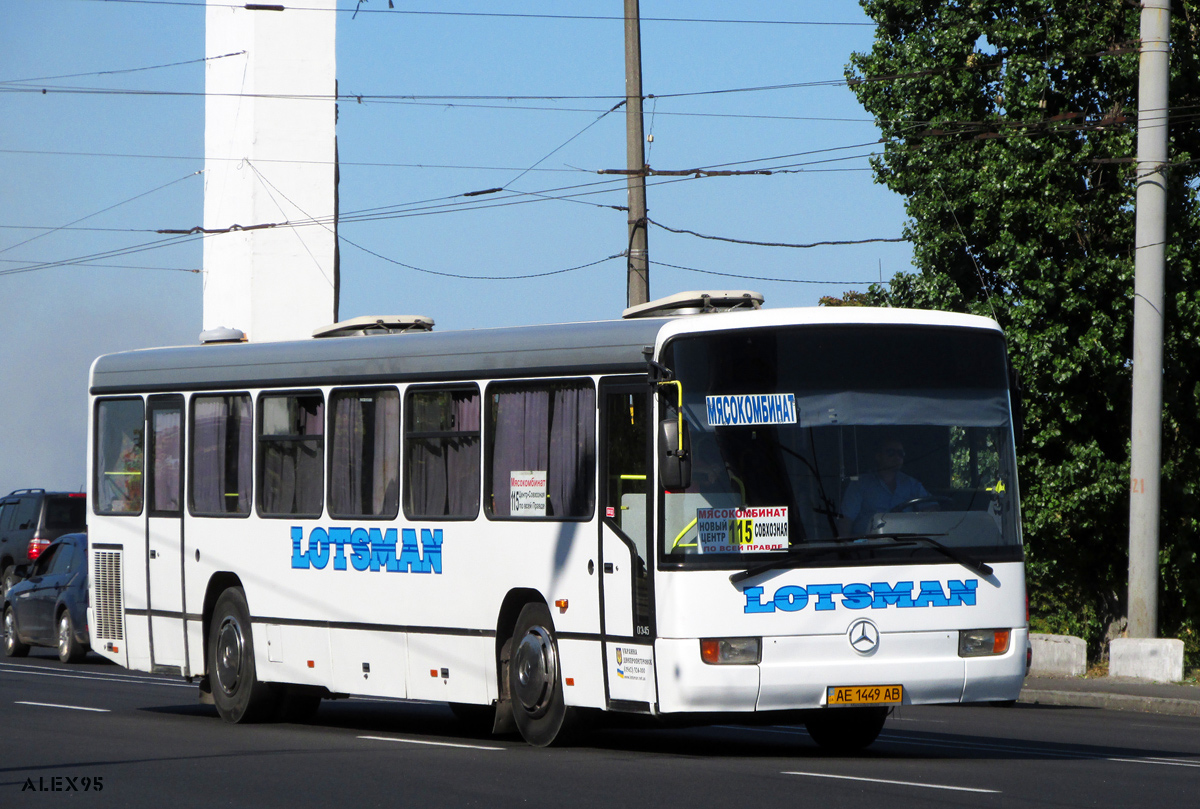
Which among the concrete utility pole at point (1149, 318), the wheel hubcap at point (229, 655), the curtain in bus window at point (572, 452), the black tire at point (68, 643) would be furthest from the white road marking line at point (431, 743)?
the concrete utility pole at point (1149, 318)

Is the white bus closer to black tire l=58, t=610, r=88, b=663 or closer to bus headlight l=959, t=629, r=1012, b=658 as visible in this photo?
bus headlight l=959, t=629, r=1012, b=658

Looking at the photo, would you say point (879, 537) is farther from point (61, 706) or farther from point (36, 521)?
point (36, 521)

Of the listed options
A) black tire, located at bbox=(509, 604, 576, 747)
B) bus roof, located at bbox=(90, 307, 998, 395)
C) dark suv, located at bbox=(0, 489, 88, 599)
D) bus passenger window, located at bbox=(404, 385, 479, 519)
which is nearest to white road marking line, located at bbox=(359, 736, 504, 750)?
black tire, located at bbox=(509, 604, 576, 747)

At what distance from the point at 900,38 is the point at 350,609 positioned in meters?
15.4

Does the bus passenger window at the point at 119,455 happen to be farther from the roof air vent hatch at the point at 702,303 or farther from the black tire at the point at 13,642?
the black tire at the point at 13,642

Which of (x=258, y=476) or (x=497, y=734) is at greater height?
(x=258, y=476)

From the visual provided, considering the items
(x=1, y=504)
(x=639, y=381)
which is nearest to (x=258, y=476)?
(x=639, y=381)

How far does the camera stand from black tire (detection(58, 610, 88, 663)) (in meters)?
23.2

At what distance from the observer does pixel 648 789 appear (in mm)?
9656

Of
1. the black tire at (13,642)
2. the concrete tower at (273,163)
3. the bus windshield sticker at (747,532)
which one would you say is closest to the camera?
the bus windshield sticker at (747,532)

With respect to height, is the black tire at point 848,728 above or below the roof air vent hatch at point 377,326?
below

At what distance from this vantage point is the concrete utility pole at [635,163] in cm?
2258

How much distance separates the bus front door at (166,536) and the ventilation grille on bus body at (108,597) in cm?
44

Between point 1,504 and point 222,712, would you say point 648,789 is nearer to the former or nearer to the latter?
point 222,712
